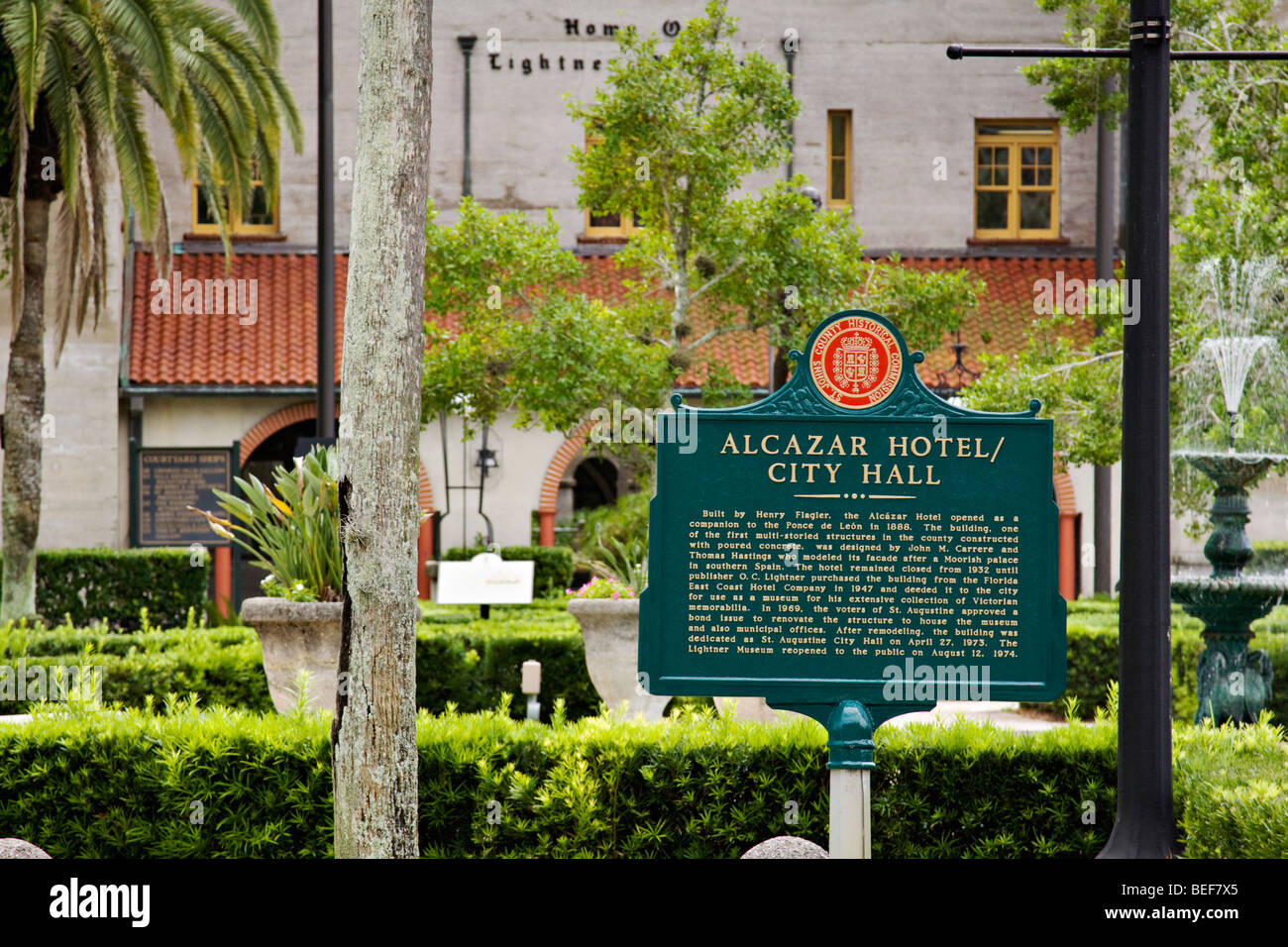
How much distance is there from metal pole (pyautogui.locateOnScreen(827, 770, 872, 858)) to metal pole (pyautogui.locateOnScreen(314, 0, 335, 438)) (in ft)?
27.6

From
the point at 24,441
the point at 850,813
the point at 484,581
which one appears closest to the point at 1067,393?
the point at 484,581

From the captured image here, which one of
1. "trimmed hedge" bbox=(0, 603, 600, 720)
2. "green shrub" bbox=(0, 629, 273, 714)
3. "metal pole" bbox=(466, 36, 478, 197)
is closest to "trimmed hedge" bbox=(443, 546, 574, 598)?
"metal pole" bbox=(466, 36, 478, 197)

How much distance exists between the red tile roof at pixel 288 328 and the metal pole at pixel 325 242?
693 cm

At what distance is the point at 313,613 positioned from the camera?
855cm

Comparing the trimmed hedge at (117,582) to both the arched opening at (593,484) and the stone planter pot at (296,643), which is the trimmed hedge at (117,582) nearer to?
the arched opening at (593,484)

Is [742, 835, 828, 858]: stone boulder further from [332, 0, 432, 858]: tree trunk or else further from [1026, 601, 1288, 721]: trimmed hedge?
[1026, 601, 1288, 721]: trimmed hedge

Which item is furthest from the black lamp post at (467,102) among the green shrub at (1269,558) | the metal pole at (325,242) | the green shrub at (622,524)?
the green shrub at (1269,558)

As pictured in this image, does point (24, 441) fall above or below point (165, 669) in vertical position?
above

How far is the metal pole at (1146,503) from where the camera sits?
5.41 m

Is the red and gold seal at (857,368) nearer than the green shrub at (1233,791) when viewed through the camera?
No

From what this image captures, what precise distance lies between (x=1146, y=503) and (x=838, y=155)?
19.0 m

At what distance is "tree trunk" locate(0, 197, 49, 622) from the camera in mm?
14891

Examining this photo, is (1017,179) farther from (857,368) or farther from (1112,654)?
(857,368)

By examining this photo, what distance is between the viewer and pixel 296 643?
28.4 feet
